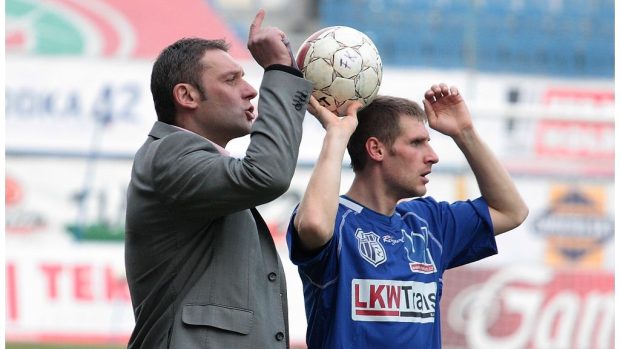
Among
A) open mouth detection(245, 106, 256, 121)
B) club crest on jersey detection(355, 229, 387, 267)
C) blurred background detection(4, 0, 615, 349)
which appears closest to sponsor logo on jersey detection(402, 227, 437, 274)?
club crest on jersey detection(355, 229, 387, 267)

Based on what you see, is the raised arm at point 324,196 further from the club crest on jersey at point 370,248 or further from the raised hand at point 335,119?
the club crest on jersey at point 370,248

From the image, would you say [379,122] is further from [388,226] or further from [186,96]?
[186,96]

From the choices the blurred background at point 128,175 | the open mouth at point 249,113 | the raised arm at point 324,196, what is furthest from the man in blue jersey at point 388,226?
the blurred background at point 128,175

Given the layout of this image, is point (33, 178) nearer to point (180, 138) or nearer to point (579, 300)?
point (579, 300)

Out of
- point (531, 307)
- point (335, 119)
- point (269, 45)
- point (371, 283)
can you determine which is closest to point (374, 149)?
point (335, 119)

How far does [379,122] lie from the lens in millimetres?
3910

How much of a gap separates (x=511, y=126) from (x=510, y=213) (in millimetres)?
8025

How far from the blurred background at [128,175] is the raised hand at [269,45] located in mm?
7528

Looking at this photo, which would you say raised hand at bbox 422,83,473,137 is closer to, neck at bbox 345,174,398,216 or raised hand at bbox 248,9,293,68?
neck at bbox 345,174,398,216

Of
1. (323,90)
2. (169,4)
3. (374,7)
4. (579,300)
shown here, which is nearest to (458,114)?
(323,90)

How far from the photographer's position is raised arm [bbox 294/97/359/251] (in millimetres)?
3393

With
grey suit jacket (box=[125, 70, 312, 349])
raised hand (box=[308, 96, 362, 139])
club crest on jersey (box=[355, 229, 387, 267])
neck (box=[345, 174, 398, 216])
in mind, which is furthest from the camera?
neck (box=[345, 174, 398, 216])

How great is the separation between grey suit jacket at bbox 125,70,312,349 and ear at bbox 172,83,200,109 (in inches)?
3.6

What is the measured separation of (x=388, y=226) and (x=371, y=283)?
26cm
